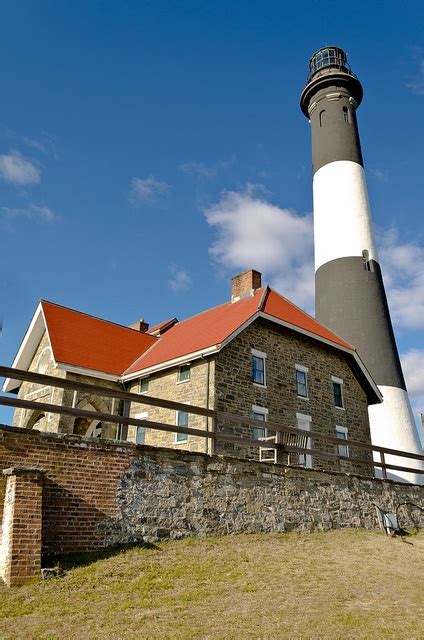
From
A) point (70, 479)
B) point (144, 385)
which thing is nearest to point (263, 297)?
point (144, 385)

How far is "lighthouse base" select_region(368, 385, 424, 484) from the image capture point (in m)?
22.4

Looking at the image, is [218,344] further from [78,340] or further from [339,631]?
[339,631]

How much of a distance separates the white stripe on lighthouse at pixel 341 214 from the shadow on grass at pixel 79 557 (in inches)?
738

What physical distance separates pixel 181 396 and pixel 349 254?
11583mm

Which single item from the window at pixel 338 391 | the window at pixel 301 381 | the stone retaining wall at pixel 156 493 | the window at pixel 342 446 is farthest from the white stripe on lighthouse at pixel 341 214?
the stone retaining wall at pixel 156 493

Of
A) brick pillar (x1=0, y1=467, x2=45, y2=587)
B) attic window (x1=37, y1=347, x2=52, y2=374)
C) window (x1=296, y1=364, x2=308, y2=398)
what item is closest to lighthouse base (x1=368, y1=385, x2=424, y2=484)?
window (x1=296, y1=364, x2=308, y2=398)

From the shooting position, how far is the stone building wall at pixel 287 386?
56.0 feet

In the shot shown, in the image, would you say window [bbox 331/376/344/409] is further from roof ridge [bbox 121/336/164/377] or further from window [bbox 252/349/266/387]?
roof ridge [bbox 121/336/164/377]

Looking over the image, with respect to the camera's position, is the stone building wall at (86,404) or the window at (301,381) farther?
the window at (301,381)

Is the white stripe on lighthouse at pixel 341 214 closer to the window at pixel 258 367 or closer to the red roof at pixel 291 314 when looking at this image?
the red roof at pixel 291 314

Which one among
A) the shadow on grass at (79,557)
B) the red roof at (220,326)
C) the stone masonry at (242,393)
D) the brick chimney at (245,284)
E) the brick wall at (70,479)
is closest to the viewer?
the shadow on grass at (79,557)

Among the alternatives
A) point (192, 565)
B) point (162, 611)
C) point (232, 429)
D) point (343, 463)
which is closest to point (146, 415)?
point (232, 429)

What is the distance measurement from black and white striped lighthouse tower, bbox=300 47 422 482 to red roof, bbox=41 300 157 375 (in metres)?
8.62

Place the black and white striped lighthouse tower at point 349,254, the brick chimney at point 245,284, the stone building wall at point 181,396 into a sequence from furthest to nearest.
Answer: the black and white striped lighthouse tower at point 349,254 → the brick chimney at point 245,284 → the stone building wall at point 181,396
